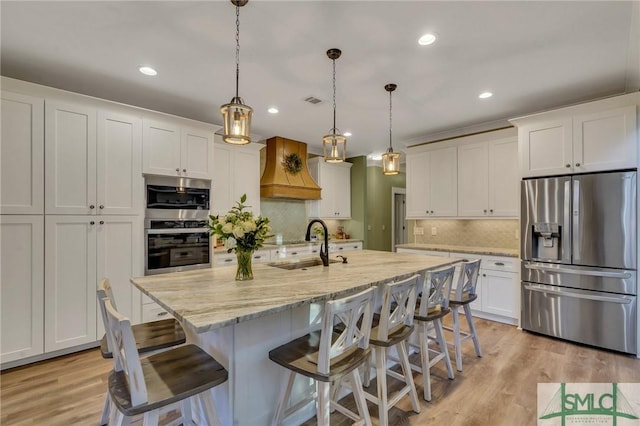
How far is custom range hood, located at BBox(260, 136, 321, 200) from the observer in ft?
16.1

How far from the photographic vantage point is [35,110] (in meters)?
2.68

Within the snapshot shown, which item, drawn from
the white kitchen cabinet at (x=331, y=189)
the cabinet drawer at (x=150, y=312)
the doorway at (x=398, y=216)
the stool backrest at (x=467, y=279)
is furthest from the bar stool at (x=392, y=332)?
the doorway at (x=398, y=216)

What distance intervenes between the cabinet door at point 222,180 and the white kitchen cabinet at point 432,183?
294 cm

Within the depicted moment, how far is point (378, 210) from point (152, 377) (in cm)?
587

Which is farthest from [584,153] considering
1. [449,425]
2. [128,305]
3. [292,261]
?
[128,305]

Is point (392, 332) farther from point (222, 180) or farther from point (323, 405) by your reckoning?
point (222, 180)

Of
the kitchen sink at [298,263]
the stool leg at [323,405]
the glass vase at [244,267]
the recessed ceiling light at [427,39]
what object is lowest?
the stool leg at [323,405]

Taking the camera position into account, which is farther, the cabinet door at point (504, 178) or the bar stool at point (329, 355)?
the cabinet door at point (504, 178)

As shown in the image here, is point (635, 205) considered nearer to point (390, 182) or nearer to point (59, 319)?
point (390, 182)

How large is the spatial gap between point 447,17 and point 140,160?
3.14 metres

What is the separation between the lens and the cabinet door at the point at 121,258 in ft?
9.91

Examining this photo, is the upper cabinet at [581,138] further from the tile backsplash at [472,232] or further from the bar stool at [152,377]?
the bar stool at [152,377]

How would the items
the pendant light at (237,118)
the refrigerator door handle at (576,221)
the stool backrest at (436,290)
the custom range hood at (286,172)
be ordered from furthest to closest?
the custom range hood at (286,172), the refrigerator door handle at (576,221), the stool backrest at (436,290), the pendant light at (237,118)

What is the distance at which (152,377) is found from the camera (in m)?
1.35
